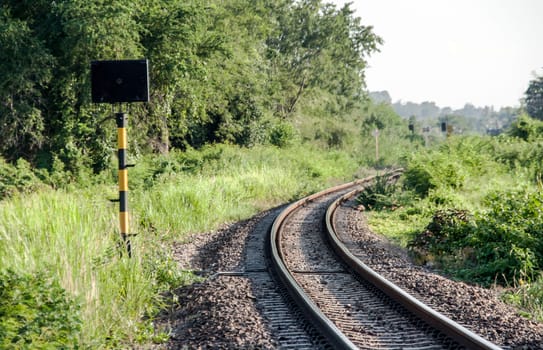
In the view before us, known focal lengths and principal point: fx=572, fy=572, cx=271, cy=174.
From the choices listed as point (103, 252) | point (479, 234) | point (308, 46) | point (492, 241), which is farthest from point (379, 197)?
point (308, 46)

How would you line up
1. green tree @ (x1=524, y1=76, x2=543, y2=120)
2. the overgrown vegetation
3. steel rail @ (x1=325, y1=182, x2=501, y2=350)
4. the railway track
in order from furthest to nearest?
green tree @ (x1=524, y1=76, x2=543, y2=120) → the overgrown vegetation → the railway track → steel rail @ (x1=325, y1=182, x2=501, y2=350)

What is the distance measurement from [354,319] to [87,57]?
1529 centimetres

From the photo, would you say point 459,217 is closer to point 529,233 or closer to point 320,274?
point 529,233

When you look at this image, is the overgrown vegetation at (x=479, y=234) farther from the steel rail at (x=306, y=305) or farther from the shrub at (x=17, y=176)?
the shrub at (x=17, y=176)

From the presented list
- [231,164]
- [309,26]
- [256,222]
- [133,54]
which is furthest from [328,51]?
[256,222]

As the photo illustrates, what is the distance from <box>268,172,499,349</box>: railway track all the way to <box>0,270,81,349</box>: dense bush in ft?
7.08

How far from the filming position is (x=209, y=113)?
29.2 m

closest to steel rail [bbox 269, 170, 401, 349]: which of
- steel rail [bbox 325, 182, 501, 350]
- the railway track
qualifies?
the railway track

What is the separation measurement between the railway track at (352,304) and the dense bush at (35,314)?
7.08 ft

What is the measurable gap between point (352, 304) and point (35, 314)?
3.35 m

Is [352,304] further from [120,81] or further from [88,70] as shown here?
[88,70]

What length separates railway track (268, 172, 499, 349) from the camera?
16.4ft

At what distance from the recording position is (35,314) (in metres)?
4.33

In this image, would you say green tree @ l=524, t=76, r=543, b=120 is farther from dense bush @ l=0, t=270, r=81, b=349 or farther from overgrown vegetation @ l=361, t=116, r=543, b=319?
dense bush @ l=0, t=270, r=81, b=349
